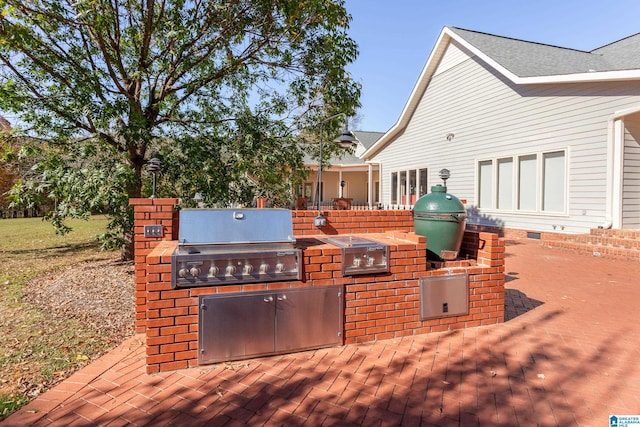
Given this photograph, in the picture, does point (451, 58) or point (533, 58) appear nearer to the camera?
point (533, 58)

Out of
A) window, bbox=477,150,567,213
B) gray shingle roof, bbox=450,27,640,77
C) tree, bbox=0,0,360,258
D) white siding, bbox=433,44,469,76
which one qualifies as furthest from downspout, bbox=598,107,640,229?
tree, bbox=0,0,360,258

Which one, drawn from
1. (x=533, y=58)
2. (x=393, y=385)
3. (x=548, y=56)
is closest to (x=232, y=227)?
(x=393, y=385)

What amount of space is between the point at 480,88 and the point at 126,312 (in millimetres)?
12226

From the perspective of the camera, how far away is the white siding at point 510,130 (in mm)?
8445

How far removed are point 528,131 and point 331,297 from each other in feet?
31.9

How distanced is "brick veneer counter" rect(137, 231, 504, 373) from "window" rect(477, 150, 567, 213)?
7217 mm

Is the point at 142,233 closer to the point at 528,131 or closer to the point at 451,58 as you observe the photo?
the point at 528,131

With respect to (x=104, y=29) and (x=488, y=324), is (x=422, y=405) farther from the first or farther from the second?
(x=104, y=29)

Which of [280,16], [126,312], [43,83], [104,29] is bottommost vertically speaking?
[126,312]

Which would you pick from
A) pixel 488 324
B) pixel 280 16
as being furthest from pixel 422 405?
pixel 280 16

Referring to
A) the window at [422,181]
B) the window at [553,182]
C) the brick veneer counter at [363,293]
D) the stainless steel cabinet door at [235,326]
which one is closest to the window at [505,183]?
the window at [553,182]

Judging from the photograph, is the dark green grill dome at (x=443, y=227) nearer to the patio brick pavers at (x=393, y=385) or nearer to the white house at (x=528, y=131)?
the patio brick pavers at (x=393, y=385)

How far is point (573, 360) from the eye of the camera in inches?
120

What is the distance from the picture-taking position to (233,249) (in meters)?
2.99
